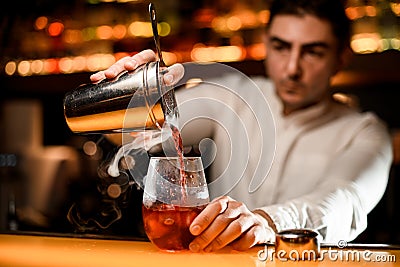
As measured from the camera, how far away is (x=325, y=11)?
8.96ft

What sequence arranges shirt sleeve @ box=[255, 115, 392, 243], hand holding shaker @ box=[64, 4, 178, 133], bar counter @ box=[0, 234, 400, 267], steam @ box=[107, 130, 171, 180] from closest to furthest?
bar counter @ box=[0, 234, 400, 267] < hand holding shaker @ box=[64, 4, 178, 133] < steam @ box=[107, 130, 171, 180] < shirt sleeve @ box=[255, 115, 392, 243]

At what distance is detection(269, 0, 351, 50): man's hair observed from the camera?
267 centimetres

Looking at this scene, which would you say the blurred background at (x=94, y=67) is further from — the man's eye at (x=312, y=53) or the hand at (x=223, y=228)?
→ the hand at (x=223, y=228)

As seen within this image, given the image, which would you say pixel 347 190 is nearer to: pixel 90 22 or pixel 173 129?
pixel 173 129

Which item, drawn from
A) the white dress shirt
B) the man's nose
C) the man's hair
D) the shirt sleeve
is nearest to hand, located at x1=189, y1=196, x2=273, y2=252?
the shirt sleeve

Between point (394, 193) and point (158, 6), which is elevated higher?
point (158, 6)

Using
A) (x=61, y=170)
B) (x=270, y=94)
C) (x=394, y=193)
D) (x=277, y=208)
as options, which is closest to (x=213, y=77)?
(x=270, y=94)

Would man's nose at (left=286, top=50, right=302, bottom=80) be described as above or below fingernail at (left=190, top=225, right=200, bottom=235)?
above

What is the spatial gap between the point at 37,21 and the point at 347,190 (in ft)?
8.07

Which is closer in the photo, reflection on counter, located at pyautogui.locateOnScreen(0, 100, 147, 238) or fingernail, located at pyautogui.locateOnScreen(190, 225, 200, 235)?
fingernail, located at pyautogui.locateOnScreen(190, 225, 200, 235)

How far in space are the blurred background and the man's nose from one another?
1.23 ft

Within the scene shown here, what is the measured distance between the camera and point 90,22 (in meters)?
3.72
